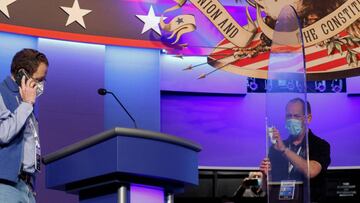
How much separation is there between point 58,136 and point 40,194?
1.82ft

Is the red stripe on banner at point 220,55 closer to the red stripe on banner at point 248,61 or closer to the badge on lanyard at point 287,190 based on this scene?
the red stripe on banner at point 248,61

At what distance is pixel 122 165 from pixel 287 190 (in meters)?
1.00

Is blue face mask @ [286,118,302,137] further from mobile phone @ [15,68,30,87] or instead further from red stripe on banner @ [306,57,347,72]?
red stripe on banner @ [306,57,347,72]

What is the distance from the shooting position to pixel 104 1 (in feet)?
20.0

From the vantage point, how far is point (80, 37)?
5.84 metres

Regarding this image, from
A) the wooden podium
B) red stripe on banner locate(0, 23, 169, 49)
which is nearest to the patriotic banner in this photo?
red stripe on banner locate(0, 23, 169, 49)

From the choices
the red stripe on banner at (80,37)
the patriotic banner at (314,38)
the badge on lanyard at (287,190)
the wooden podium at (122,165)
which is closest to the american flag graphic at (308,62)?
the patriotic banner at (314,38)

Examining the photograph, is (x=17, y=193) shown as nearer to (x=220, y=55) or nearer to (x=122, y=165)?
(x=122, y=165)

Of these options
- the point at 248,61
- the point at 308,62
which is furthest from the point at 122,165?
the point at 308,62

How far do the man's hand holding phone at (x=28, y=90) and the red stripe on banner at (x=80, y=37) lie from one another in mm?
3071

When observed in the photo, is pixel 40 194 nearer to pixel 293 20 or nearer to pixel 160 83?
pixel 160 83

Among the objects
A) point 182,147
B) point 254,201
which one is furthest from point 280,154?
point 254,201

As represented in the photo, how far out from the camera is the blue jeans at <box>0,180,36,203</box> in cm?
241

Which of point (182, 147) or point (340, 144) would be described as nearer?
point (182, 147)
